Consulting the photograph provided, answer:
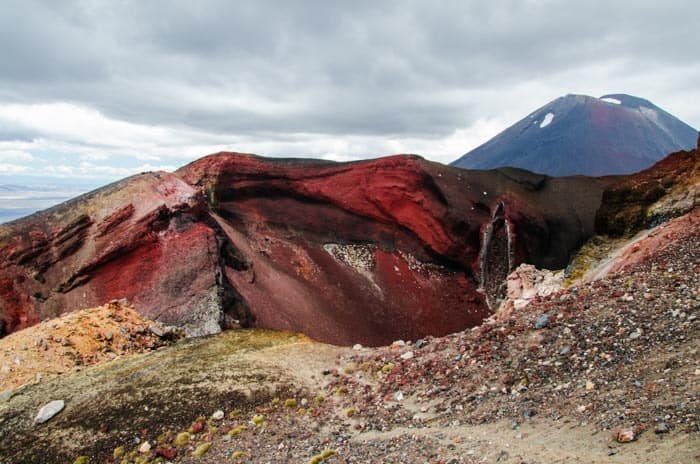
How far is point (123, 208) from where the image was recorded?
15508 mm

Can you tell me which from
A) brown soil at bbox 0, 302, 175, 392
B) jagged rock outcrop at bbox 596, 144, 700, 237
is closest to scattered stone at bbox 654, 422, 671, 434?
brown soil at bbox 0, 302, 175, 392

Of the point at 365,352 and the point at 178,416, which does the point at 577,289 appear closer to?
the point at 365,352

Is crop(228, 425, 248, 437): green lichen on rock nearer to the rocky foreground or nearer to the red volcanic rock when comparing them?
the rocky foreground

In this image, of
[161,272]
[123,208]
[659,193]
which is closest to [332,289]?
[161,272]

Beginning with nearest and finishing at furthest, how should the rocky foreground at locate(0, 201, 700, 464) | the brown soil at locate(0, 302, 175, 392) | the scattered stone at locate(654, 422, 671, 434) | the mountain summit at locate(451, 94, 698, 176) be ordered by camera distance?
the scattered stone at locate(654, 422, 671, 434)
the rocky foreground at locate(0, 201, 700, 464)
the brown soil at locate(0, 302, 175, 392)
the mountain summit at locate(451, 94, 698, 176)

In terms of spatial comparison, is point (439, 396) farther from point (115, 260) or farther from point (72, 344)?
point (115, 260)

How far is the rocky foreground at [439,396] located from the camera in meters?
5.29

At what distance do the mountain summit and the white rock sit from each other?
62.1 metres

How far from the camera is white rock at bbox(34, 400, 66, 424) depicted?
871 cm

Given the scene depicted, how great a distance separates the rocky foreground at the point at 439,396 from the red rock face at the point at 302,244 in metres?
3.96

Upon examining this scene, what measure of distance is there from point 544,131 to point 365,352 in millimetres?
65810

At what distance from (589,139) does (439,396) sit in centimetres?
6393

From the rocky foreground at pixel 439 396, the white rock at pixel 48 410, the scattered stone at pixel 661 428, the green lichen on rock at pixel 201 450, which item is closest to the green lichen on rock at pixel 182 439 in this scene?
the rocky foreground at pixel 439 396

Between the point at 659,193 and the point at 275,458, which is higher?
the point at 659,193
